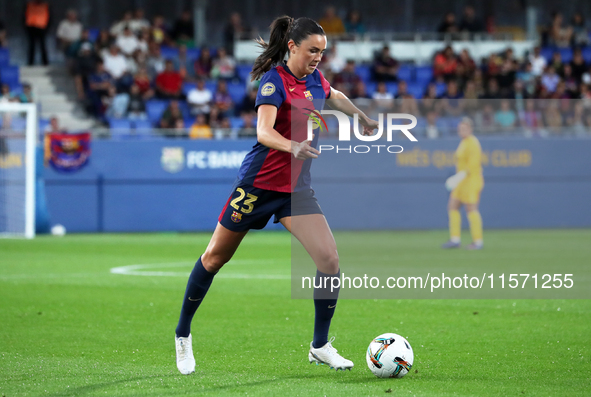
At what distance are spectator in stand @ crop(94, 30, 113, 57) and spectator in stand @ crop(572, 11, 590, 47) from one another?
523 inches

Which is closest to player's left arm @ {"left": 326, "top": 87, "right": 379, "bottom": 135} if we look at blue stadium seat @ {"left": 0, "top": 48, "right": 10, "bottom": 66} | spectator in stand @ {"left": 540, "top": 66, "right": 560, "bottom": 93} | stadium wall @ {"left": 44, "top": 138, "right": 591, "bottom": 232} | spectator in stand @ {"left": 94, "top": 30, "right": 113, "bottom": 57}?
stadium wall @ {"left": 44, "top": 138, "right": 591, "bottom": 232}

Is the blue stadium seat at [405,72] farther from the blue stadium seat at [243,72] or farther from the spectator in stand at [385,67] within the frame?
the blue stadium seat at [243,72]

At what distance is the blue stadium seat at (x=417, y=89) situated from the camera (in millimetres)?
21969

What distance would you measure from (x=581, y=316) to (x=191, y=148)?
43.3 ft

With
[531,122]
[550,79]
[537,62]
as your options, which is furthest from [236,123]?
[537,62]

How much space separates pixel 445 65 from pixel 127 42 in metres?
8.61

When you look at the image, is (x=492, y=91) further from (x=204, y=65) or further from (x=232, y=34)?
(x=204, y=65)

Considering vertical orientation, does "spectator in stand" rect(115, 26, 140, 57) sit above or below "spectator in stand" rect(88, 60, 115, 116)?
above

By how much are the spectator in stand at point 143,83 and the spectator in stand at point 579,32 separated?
12349 mm

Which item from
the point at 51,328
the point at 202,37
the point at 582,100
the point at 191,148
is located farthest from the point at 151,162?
the point at 51,328

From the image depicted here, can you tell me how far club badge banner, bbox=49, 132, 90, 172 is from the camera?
19.1m

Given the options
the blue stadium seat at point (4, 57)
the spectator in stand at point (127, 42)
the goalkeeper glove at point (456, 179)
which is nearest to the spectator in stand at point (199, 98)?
the spectator in stand at point (127, 42)

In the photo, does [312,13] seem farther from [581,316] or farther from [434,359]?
[434,359]

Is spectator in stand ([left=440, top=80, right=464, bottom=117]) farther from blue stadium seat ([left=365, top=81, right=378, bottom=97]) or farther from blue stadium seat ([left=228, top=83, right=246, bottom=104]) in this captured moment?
blue stadium seat ([left=228, top=83, right=246, bottom=104])
